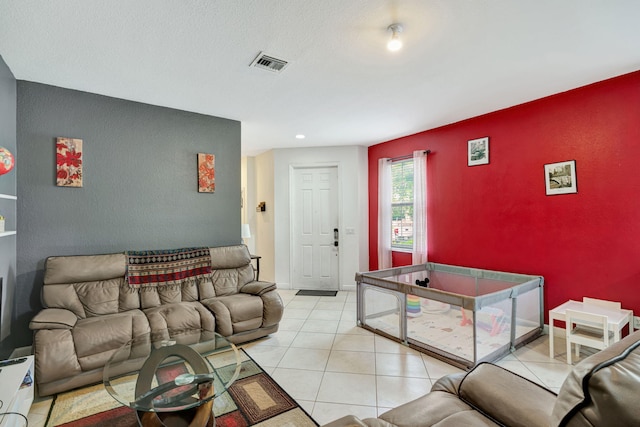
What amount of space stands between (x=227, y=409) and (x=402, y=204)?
380 cm

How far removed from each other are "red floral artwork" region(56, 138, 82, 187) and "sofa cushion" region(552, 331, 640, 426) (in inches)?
153

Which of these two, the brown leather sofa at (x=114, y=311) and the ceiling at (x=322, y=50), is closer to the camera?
the ceiling at (x=322, y=50)

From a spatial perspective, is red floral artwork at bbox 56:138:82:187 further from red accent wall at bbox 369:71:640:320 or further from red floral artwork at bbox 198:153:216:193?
red accent wall at bbox 369:71:640:320

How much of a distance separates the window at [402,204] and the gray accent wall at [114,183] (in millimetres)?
2547

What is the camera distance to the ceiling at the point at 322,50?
6.09 ft

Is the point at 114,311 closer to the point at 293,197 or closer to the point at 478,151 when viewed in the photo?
the point at 293,197

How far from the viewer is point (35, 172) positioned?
9.38ft

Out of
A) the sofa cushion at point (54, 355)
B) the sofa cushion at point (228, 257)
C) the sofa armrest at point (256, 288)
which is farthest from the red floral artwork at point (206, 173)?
the sofa cushion at point (54, 355)

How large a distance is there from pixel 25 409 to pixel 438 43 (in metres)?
3.69

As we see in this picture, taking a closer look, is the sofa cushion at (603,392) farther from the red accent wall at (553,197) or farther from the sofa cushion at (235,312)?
the red accent wall at (553,197)

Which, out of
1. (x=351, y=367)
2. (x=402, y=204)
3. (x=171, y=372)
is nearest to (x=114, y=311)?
(x=171, y=372)

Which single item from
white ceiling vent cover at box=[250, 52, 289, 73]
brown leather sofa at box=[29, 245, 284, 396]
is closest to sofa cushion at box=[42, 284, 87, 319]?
brown leather sofa at box=[29, 245, 284, 396]

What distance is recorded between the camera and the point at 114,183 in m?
3.23

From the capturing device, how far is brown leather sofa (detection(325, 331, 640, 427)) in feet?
2.30
